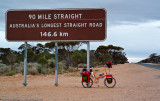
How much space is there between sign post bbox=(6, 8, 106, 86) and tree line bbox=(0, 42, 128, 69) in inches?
700

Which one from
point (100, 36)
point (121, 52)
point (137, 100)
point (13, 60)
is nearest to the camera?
point (137, 100)

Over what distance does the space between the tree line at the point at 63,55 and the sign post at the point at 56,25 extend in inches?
700

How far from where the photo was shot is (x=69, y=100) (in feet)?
34.7

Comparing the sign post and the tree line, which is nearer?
the sign post

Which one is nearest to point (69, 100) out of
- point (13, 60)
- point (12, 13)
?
point (12, 13)

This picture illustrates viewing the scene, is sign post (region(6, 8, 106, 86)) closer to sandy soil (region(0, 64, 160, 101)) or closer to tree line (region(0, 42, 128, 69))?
sandy soil (region(0, 64, 160, 101))

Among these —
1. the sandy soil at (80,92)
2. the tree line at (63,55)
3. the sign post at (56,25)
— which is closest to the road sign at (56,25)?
the sign post at (56,25)

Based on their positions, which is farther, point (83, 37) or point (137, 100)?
point (83, 37)

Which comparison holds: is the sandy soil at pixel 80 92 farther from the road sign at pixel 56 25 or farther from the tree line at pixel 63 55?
the tree line at pixel 63 55

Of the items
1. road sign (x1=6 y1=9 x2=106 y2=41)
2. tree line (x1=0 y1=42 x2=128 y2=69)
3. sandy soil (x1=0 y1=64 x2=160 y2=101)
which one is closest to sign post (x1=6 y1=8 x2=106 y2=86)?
road sign (x1=6 y1=9 x2=106 y2=41)

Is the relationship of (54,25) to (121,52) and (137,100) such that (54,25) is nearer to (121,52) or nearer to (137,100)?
(137,100)

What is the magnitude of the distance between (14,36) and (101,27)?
5051 millimetres

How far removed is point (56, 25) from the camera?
53.5ft

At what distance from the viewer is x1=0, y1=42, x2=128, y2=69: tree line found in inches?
1614
